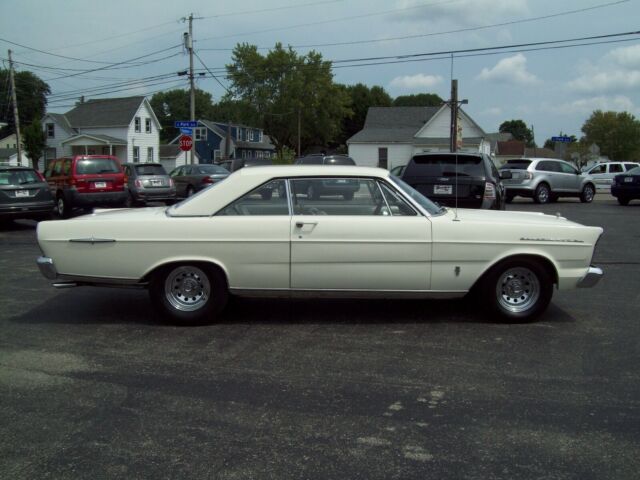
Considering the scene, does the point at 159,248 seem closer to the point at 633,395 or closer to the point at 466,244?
the point at 466,244

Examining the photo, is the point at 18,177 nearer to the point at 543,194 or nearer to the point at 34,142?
the point at 543,194

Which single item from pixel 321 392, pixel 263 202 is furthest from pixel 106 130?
pixel 321 392

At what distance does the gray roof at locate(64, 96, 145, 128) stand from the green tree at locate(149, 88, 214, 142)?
1992 inches

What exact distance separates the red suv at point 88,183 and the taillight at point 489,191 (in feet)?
32.9

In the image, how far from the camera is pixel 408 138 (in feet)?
175

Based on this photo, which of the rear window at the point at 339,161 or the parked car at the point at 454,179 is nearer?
the parked car at the point at 454,179

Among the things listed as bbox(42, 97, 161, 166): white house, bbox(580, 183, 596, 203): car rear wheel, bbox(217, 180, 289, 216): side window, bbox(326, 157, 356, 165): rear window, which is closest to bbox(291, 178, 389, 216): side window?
bbox(217, 180, 289, 216): side window

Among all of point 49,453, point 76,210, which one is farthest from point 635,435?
point 76,210

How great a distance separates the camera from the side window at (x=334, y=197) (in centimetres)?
581

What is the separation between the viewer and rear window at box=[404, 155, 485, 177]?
11445 millimetres

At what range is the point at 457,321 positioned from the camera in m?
6.00

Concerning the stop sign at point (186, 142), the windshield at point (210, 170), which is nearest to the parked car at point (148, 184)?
the windshield at point (210, 170)

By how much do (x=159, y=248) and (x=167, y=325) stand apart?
75 cm

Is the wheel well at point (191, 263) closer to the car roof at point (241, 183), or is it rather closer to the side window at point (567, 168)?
the car roof at point (241, 183)
